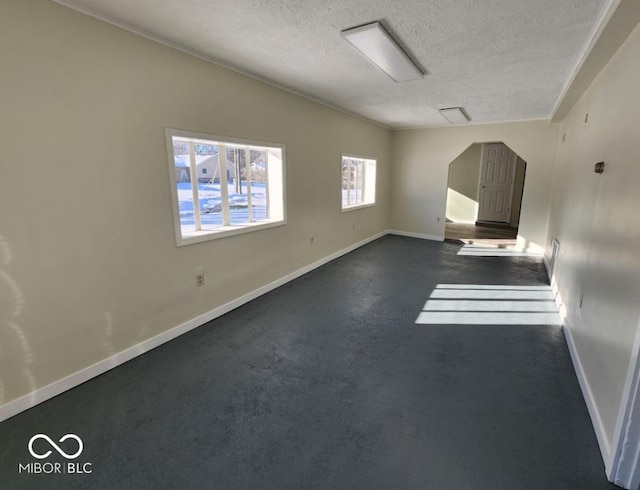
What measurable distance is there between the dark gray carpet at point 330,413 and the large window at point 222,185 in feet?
3.31

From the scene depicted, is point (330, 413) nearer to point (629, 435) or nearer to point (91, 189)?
point (629, 435)

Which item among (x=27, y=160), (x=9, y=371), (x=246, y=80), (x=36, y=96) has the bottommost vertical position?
(x=9, y=371)

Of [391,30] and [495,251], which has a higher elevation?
[391,30]

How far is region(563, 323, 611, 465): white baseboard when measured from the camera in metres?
1.57

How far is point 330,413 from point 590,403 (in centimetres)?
156

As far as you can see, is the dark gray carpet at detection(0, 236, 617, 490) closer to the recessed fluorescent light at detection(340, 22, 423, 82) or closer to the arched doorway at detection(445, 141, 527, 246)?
the recessed fluorescent light at detection(340, 22, 423, 82)

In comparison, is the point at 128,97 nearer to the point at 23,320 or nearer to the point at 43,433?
the point at 23,320

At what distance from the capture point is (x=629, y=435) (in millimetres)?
1394

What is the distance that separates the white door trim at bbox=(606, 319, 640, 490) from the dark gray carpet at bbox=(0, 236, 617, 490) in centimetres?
8

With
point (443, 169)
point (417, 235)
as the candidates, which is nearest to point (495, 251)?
point (417, 235)

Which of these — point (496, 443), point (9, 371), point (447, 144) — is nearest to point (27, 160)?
point (9, 371)

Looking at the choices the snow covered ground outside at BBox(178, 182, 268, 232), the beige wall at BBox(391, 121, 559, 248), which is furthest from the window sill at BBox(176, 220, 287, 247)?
the beige wall at BBox(391, 121, 559, 248)

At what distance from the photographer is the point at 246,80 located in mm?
3092

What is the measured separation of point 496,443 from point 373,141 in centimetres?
528
